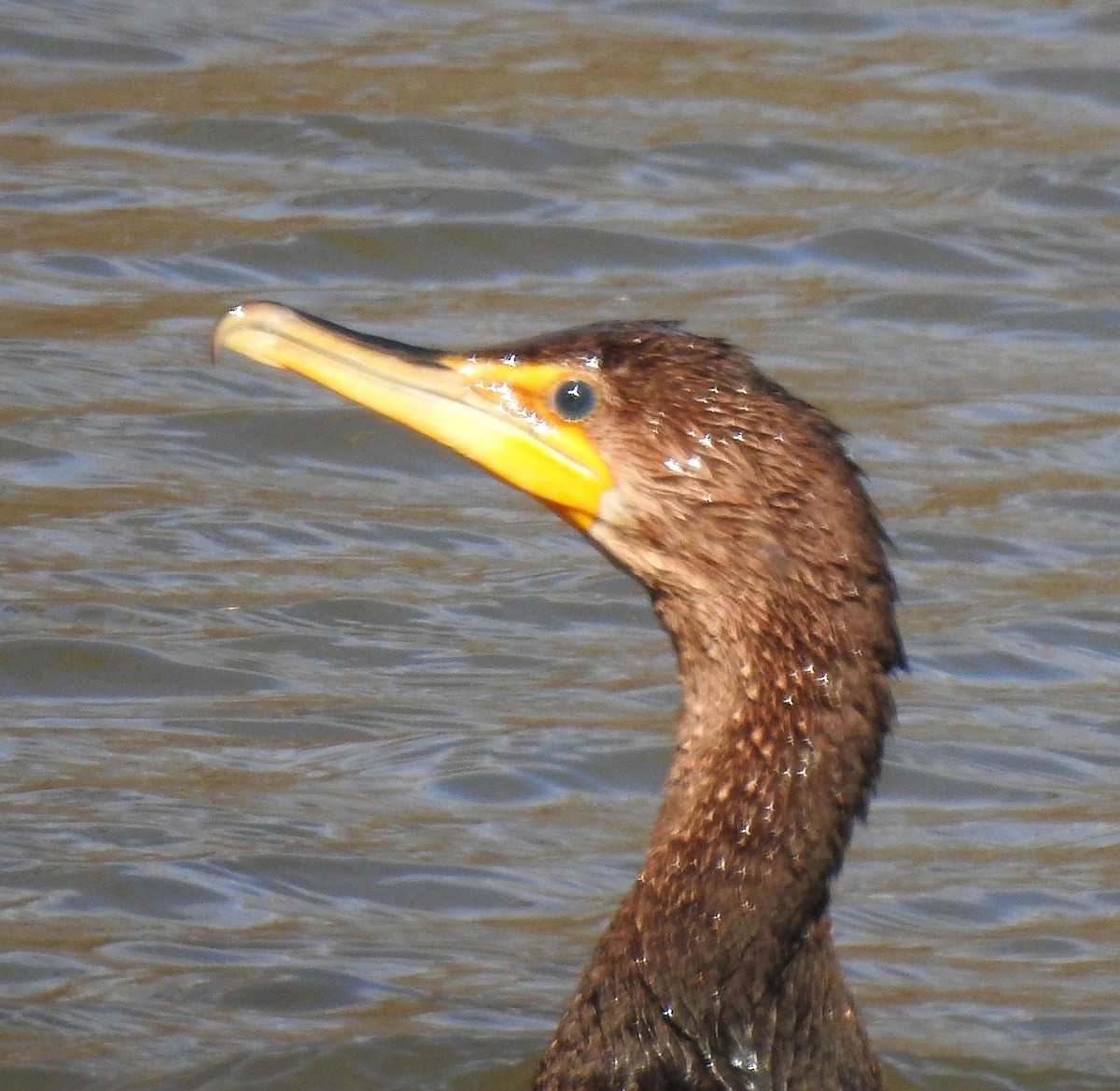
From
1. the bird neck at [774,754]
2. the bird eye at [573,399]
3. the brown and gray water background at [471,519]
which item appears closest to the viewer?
the bird neck at [774,754]

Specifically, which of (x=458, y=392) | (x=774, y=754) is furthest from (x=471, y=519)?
(x=774, y=754)

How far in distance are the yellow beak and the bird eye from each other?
11mm

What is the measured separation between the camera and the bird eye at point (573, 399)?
443 cm

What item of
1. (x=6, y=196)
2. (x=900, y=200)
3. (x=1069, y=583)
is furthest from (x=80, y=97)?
(x=1069, y=583)

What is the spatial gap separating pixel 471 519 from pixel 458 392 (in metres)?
3.21

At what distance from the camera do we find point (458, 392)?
14.7 feet

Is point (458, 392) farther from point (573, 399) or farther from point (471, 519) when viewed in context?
point (471, 519)

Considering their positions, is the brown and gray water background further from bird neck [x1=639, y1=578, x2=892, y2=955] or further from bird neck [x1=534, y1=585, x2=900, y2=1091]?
bird neck [x1=639, y1=578, x2=892, y2=955]

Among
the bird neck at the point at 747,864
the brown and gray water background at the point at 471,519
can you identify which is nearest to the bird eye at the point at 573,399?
the bird neck at the point at 747,864

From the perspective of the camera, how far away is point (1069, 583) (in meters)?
7.40

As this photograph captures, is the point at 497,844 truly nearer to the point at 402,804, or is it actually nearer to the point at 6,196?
the point at 402,804

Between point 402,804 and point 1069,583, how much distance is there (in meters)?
2.20

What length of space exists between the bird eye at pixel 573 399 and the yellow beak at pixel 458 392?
0.04 feet

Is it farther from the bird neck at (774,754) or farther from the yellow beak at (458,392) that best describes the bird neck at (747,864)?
the yellow beak at (458,392)
